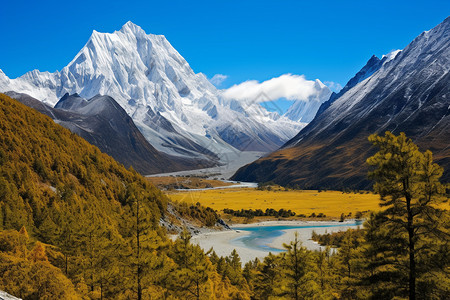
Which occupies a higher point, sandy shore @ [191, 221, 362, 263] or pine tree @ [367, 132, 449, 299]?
pine tree @ [367, 132, 449, 299]

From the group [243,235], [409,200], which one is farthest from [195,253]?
[243,235]

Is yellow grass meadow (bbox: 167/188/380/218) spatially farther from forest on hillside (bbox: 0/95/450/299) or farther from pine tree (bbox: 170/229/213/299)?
pine tree (bbox: 170/229/213/299)

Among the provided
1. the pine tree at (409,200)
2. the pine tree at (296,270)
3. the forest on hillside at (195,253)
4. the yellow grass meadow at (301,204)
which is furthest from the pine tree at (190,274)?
the yellow grass meadow at (301,204)

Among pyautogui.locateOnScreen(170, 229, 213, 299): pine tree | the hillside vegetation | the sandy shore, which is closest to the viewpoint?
the hillside vegetation

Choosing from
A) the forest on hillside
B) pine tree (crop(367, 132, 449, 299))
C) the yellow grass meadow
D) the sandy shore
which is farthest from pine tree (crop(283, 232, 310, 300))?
the yellow grass meadow

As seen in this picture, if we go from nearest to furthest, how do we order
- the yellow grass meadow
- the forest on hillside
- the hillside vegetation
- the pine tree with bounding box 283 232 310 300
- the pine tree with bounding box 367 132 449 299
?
the pine tree with bounding box 367 132 449 299 → the forest on hillside → the pine tree with bounding box 283 232 310 300 → the hillside vegetation → the yellow grass meadow

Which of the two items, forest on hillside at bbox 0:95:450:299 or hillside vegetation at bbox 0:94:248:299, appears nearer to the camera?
forest on hillside at bbox 0:95:450:299

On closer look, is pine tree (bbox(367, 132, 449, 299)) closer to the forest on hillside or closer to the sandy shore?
the forest on hillside

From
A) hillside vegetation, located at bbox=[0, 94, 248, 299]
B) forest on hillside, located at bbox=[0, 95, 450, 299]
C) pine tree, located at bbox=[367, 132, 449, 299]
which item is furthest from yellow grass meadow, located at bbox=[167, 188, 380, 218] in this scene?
pine tree, located at bbox=[367, 132, 449, 299]

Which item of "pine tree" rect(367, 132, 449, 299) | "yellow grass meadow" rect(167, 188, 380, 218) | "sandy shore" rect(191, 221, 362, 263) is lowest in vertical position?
"sandy shore" rect(191, 221, 362, 263)
